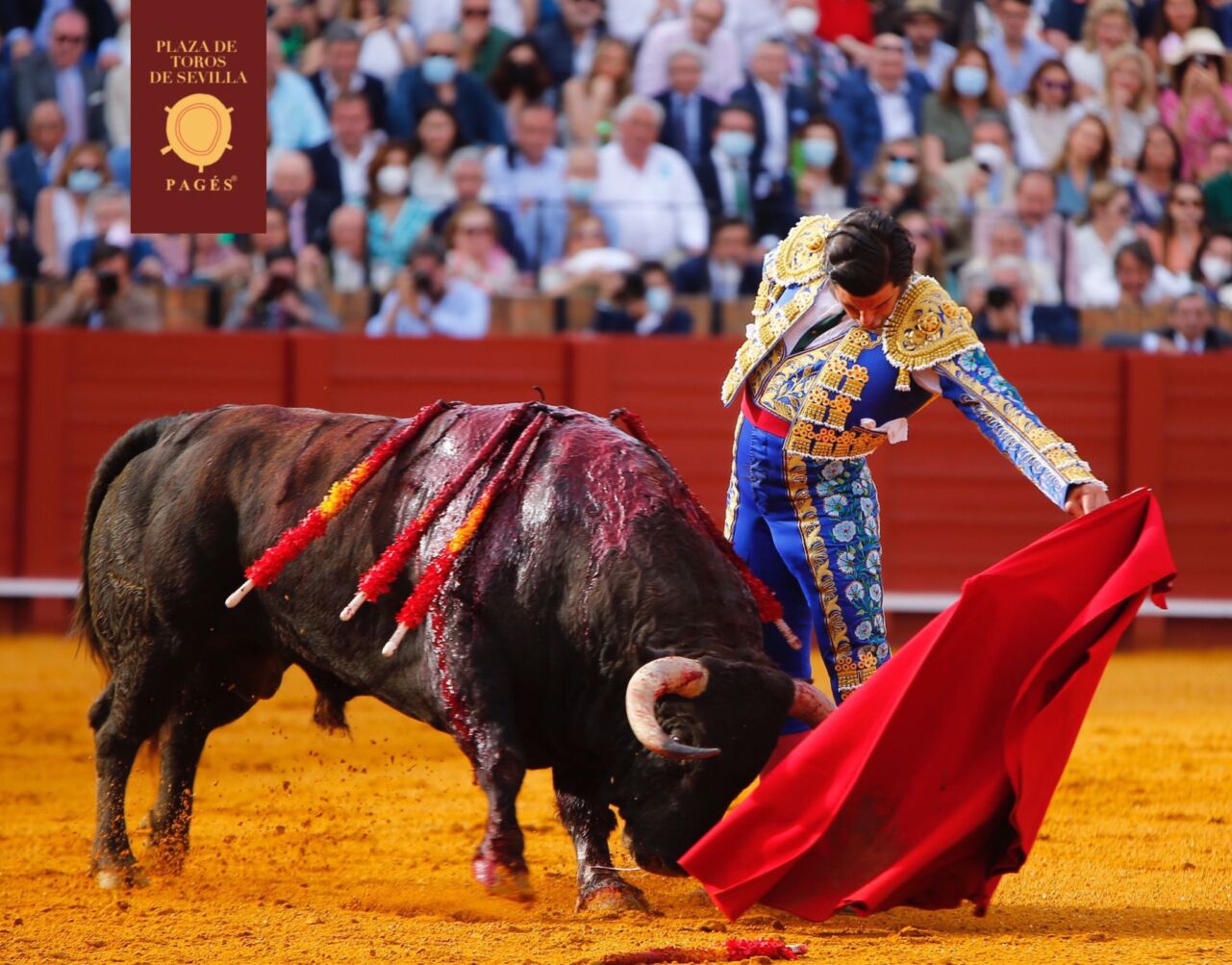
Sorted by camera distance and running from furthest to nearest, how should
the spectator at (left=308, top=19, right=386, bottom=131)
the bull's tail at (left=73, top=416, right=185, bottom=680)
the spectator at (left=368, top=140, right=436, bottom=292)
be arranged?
the spectator at (left=308, top=19, right=386, bottom=131) < the spectator at (left=368, top=140, right=436, bottom=292) < the bull's tail at (left=73, top=416, right=185, bottom=680)

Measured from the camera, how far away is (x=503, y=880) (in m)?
2.99

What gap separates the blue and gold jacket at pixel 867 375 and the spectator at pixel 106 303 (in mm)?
4549

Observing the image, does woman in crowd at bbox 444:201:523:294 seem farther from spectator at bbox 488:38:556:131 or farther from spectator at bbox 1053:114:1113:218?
spectator at bbox 1053:114:1113:218

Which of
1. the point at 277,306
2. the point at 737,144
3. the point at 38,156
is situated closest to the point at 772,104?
the point at 737,144

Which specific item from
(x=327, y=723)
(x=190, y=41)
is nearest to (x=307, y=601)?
(x=327, y=723)

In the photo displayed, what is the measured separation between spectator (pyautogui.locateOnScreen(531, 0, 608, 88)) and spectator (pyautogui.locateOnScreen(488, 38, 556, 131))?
0.36ft

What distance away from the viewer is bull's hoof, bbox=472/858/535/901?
2990mm

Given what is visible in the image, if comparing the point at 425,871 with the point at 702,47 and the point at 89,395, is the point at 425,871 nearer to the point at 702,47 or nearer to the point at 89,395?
the point at 89,395

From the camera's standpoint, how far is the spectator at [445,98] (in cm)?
758

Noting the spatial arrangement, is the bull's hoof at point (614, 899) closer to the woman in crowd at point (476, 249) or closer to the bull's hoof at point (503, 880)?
the bull's hoof at point (503, 880)

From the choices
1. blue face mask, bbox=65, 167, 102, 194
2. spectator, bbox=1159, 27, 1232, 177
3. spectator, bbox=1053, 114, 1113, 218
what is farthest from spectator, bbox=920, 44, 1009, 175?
blue face mask, bbox=65, 167, 102, 194

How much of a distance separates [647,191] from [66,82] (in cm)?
245

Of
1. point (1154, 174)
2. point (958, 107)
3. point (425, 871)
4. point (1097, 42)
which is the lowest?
point (425, 871)

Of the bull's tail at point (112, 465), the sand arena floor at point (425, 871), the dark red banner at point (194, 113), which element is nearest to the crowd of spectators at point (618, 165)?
the sand arena floor at point (425, 871)
